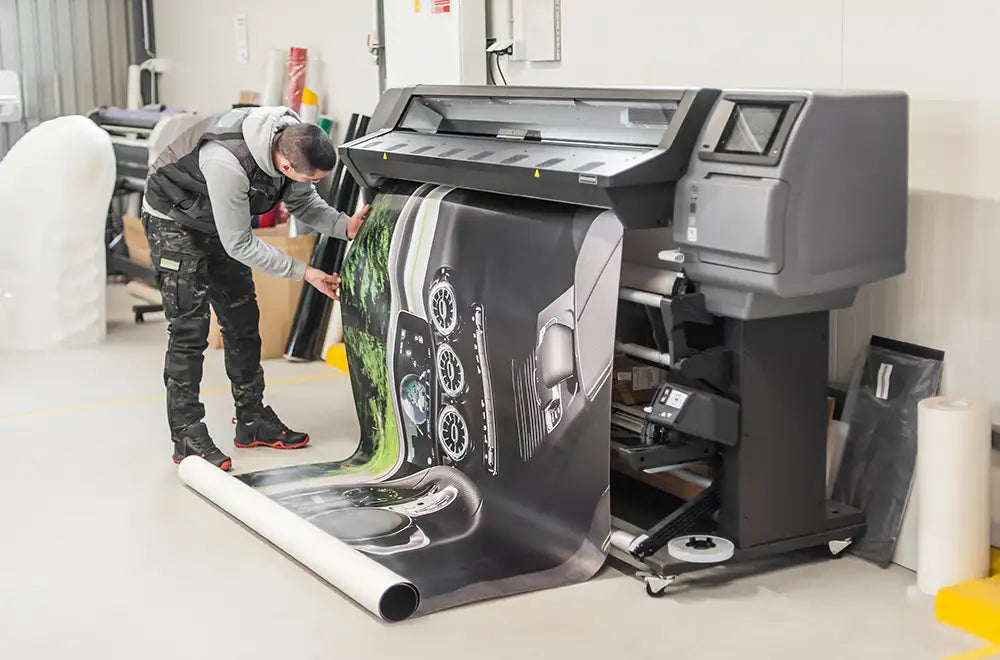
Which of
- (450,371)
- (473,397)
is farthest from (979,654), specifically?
(450,371)

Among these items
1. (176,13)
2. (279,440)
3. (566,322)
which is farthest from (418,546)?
(176,13)

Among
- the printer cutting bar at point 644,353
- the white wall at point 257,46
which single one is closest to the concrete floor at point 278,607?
the printer cutting bar at point 644,353

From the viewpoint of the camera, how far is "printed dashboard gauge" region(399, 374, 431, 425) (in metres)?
4.15

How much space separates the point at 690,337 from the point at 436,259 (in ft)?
3.13

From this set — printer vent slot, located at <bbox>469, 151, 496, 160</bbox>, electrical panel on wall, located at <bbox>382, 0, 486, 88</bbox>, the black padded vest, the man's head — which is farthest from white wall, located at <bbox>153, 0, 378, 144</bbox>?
printer vent slot, located at <bbox>469, 151, 496, 160</bbox>

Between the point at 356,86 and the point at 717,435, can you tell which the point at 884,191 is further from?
the point at 356,86

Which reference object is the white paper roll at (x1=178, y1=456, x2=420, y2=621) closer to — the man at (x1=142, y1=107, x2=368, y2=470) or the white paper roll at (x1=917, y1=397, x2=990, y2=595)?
the man at (x1=142, y1=107, x2=368, y2=470)

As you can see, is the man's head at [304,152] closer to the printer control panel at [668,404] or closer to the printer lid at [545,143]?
the printer lid at [545,143]

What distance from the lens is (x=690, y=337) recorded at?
3.50 metres

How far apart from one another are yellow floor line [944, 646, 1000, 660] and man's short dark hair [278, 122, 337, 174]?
91.2 inches

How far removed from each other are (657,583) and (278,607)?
3.17ft

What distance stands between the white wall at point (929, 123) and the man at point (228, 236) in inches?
57.4

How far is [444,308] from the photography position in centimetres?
402

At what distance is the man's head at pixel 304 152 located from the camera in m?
4.02
